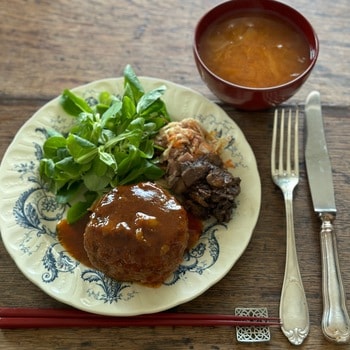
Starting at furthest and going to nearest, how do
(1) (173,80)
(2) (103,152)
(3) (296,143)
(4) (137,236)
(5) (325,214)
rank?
1. (1) (173,80)
2. (3) (296,143)
3. (5) (325,214)
4. (2) (103,152)
5. (4) (137,236)

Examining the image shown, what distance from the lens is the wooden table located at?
174cm

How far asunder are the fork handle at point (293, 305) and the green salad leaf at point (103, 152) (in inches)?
24.1

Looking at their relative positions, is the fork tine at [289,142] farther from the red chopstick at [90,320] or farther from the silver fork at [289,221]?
the red chopstick at [90,320]

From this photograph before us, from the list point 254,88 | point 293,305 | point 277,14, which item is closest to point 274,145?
point 254,88

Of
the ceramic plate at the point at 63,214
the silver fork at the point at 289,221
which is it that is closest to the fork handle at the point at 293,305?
the silver fork at the point at 289,221

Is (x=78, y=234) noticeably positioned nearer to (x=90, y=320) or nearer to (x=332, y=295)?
(x=90, y=320)

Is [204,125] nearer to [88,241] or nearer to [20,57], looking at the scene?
[88,241]

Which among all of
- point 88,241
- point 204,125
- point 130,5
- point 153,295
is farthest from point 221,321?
point 130,5

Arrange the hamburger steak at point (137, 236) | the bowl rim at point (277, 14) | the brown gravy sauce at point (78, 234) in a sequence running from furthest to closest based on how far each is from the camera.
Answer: the bowl rim at point (277, 14)
the brown gravy sauce at point (78, 234)
the hamburger steak at point (137, 236)

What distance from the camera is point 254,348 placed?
1.73 metres

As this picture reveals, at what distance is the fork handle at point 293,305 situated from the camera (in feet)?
5.66

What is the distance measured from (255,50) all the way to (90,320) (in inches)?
51.0

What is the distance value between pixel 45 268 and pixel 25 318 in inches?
7.1

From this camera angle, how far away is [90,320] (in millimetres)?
1726
